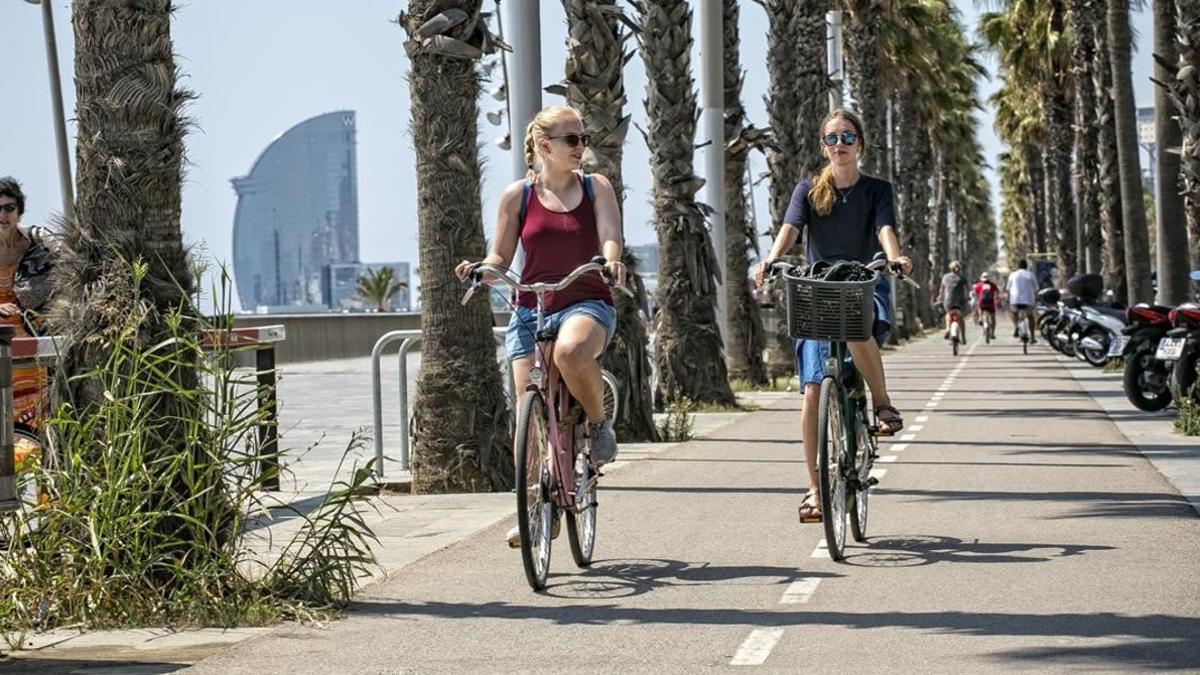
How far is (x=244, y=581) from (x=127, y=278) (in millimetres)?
1281

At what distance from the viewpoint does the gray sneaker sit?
876 centimetres

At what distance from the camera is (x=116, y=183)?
8031mm

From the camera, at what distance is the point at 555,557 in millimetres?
9328

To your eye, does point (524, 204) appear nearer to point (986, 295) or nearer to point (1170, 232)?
point (1170, 232)

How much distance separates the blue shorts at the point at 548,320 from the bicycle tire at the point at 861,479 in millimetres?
1405

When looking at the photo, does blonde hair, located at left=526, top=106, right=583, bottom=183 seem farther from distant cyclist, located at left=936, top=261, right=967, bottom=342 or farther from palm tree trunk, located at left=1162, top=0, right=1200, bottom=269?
distant cyclist, located at left=936, top=261, right=967, bottom=342

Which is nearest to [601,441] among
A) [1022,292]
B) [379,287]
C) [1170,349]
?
[1170,349]

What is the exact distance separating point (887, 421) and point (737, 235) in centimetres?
1684

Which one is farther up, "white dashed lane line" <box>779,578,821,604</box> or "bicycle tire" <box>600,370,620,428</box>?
"bicycle tire" <box>600,370,620,428</box>

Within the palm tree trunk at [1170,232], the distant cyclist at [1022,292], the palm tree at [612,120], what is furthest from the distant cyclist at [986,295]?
the palm tree at [612,120]

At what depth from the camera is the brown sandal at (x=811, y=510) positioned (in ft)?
29.6

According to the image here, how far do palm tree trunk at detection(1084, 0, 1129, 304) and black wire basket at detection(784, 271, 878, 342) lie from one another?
87.8 ft

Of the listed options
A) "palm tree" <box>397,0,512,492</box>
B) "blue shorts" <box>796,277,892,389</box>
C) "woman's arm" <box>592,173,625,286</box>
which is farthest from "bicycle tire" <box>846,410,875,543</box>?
"palm tree" <box>397,0,512,492</box>

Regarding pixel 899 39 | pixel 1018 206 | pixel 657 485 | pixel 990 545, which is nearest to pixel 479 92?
pixel 657 485
